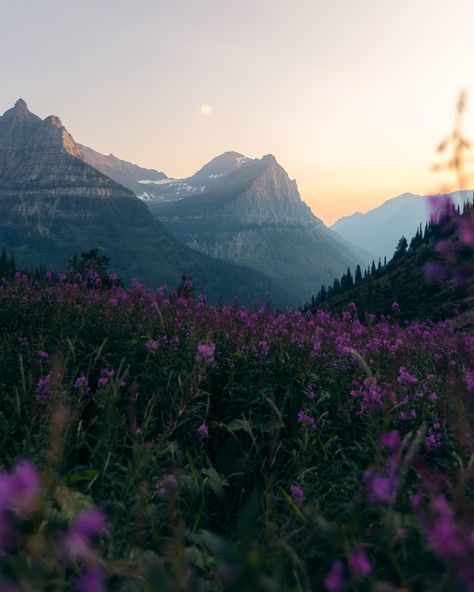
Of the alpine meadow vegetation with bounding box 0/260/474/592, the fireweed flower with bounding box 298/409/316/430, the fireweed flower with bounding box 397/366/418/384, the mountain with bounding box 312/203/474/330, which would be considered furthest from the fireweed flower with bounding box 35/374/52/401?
the fireweed flower with bounding box 397/366/418/384

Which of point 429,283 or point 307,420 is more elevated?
point 429,283

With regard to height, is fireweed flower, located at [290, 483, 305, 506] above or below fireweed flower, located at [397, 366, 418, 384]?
below

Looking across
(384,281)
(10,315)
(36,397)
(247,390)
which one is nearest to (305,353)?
(247,390)

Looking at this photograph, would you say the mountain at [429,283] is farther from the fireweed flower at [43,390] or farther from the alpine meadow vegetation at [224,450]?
the fireweed flower at [43,390]

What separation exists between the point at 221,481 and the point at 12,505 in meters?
2.30

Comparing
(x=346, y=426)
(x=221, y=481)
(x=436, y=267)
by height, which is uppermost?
(x=436, y=267)

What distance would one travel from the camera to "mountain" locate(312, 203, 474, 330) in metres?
→ 2.51

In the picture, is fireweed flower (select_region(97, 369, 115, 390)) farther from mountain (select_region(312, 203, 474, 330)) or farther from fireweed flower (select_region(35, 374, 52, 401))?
mountain (select_region(312, 203, 474, 330))

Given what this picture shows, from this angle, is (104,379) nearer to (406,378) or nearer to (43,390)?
(43,390)

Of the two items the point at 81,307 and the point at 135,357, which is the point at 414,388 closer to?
the point at 135,357

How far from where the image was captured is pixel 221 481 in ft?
15.5

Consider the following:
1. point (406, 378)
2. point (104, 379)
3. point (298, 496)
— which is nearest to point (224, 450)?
point (104, 379)

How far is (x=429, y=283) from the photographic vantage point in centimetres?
297

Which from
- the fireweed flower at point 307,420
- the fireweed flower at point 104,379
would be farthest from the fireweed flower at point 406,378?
the fireweed flower at point 104,379
